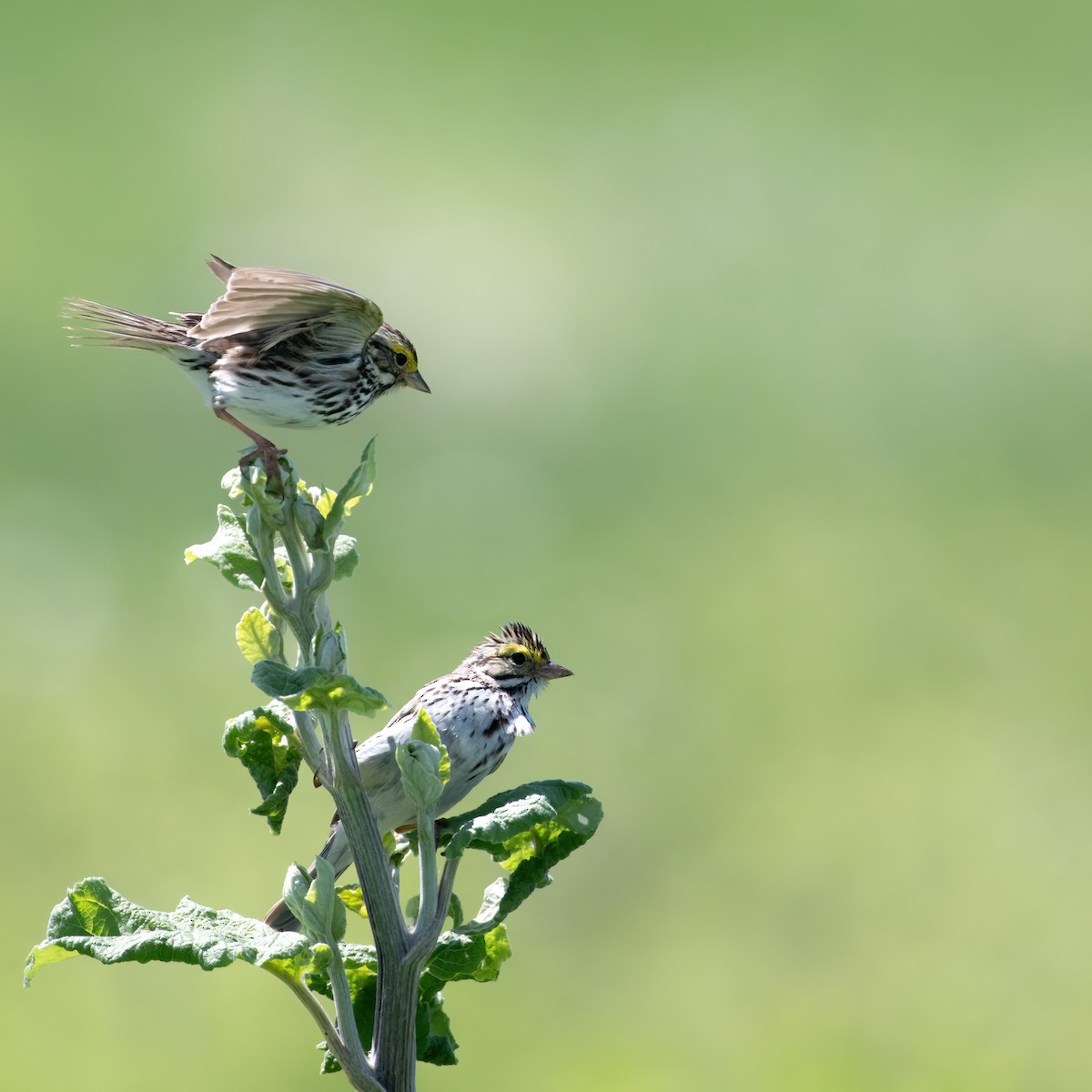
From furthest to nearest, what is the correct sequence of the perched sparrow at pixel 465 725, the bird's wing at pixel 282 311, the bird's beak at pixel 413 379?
the bird's beak at pixel 413 379 → the perched sparrow at pixel 465 725 → the bird's wing at pixel 282 311

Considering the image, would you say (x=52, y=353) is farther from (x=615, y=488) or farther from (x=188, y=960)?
(x=188, y=960)

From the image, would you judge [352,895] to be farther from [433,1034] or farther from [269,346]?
[269,346]

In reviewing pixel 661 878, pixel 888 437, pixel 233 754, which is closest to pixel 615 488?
pixel 888 437

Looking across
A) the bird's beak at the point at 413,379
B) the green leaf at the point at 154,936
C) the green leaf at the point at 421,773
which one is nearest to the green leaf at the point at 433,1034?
the green leaf at the point at 154,936

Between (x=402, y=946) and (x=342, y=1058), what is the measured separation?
184 millimetres

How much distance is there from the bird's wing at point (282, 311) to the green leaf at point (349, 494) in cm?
80

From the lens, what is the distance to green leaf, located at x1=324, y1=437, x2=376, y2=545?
7.84ft

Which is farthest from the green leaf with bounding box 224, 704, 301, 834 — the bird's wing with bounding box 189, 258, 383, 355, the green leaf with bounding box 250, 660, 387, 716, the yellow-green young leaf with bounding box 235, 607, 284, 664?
the bird's wing with bounding box 189, 258, 383, 355

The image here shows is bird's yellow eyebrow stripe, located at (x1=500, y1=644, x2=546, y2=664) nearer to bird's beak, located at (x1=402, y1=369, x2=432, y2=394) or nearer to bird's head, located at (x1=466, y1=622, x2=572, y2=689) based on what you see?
bird's head, located at (x1=466, y1=622, x2=572, y2=689)

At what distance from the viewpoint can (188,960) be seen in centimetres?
231

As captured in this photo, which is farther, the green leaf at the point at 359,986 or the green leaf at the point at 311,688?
the green leaf at the point at 359,986

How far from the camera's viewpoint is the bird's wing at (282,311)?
3238 millimetres

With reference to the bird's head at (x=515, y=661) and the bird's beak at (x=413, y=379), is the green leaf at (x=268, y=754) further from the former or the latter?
the bird's beak at (x=413, y=379)

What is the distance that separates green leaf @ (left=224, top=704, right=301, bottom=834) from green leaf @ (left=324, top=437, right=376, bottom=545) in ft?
1.19
